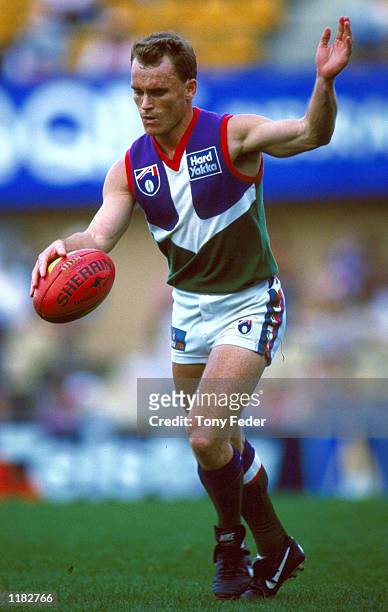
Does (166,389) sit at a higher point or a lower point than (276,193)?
lower

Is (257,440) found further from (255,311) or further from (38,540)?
(255,311)

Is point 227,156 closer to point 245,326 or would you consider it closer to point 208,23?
point 245,326

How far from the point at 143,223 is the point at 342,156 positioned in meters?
2.85

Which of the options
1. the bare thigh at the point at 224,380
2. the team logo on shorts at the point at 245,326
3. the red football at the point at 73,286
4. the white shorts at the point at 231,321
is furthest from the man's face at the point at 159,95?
the bare thigh at the point at 224,380

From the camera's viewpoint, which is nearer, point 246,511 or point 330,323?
point 246,511

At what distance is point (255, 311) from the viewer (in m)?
4.80

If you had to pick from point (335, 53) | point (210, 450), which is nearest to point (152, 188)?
point (335, 53)

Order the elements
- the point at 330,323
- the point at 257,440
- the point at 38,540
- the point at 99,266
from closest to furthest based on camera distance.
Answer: the point at 99,266 → the point at 38,540 → the point at 257,440 → the point at 330,323

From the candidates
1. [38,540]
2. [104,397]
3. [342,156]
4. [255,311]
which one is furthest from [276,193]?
[255,311]

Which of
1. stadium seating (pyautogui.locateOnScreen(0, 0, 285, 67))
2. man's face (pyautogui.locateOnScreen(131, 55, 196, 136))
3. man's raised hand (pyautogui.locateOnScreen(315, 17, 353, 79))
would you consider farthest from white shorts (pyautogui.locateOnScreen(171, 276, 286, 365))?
stadium seating (pyautogui.locateOnScreen(0, 0, 285, 67))

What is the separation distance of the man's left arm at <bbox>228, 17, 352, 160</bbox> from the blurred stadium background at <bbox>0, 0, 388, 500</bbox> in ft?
21.0

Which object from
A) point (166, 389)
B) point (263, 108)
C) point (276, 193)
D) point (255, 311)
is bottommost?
point (166, 389)

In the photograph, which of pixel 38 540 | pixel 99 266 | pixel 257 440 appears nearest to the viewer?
pixel 99 266

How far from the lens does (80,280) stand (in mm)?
4602
